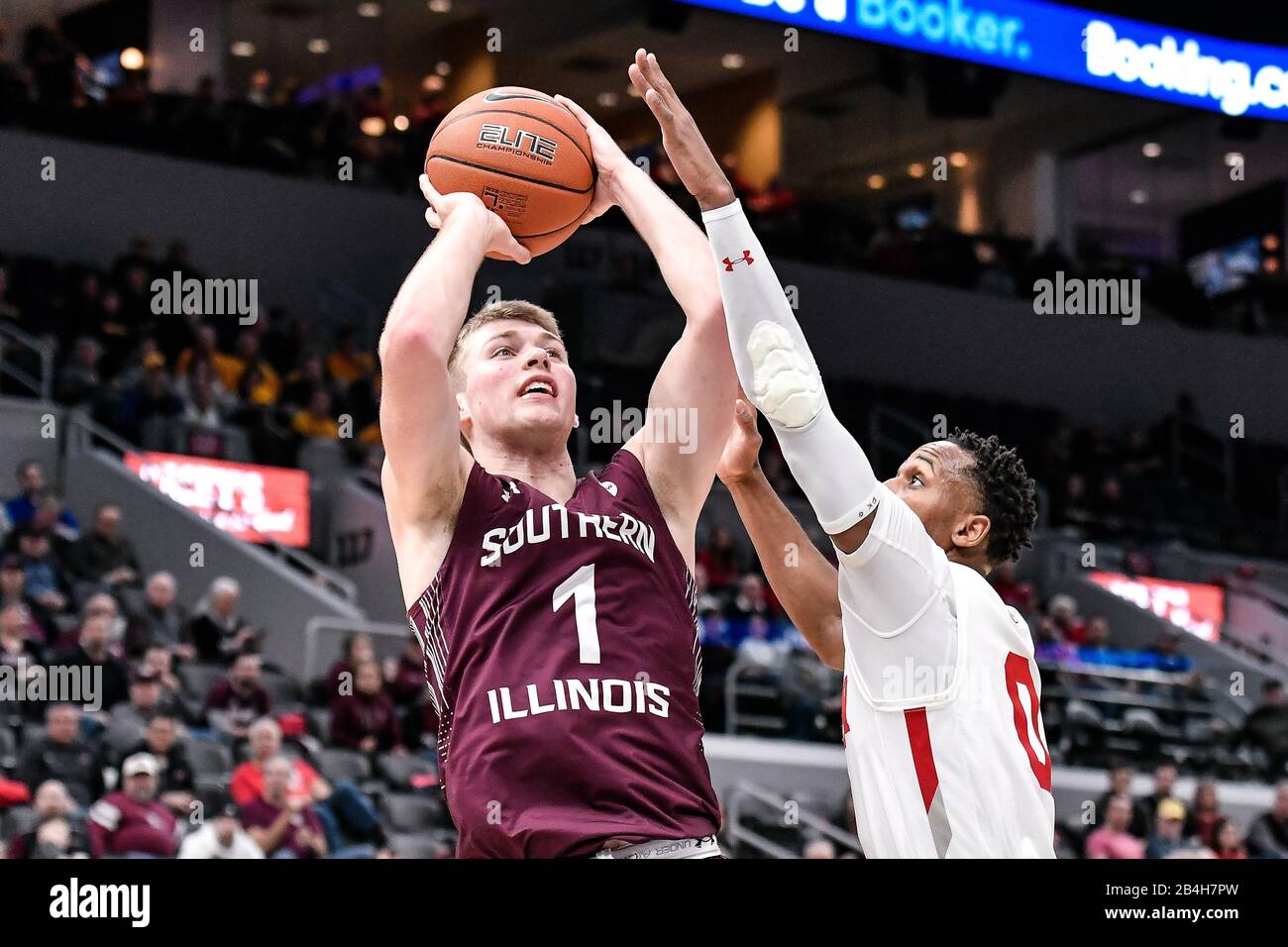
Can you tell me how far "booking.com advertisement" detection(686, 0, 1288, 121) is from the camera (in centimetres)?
1711

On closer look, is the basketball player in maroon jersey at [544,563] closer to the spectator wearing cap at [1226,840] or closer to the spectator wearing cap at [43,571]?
the spectator wearing cap at [43,571]

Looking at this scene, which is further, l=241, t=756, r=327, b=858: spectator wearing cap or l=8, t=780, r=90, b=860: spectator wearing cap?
l=241, t=756, r=327, b=858: spectator wearing cap

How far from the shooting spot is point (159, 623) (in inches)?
399

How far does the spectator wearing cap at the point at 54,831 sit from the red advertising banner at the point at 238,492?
166 inches

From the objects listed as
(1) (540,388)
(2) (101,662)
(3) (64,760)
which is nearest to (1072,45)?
(2) (101,662)

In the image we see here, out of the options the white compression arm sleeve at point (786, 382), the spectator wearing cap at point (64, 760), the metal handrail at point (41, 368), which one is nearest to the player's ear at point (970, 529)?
the white compression arm sleeve at point (786, 382)

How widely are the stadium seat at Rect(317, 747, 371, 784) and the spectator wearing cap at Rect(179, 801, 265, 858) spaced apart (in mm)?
1251

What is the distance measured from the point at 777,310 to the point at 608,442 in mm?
11431

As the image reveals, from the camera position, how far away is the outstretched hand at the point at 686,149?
10.1ft

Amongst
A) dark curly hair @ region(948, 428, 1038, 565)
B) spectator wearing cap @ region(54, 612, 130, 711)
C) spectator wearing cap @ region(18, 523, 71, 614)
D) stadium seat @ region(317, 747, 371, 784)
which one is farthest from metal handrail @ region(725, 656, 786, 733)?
dark curly hair @ region(948, 428, 1038, 565)

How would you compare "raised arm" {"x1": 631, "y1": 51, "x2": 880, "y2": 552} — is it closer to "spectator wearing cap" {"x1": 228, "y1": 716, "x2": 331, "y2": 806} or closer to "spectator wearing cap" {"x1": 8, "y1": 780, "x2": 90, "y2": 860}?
"spectator wearing cap" {"x1": 8, "y1": 780, "x2": 90, "y2": 860}

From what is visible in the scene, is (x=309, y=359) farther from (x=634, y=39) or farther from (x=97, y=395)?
(x=634, y=39)

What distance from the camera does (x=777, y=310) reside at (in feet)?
9.85

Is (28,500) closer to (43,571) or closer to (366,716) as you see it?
(43,571)
